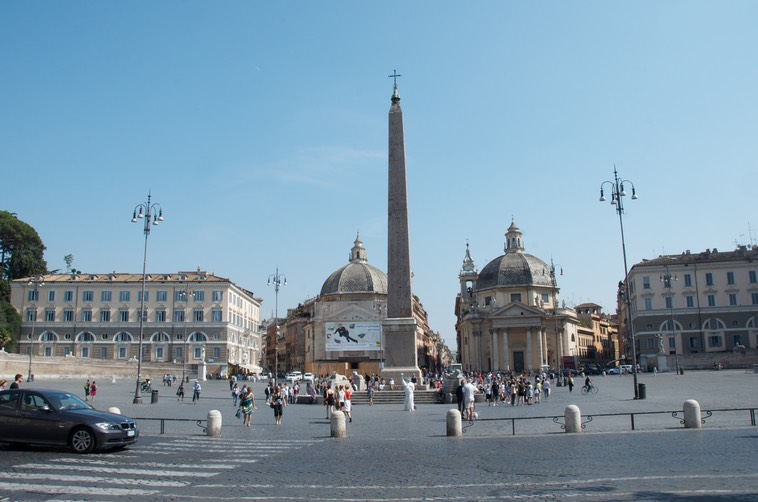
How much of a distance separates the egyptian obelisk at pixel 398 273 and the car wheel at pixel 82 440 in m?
17.2

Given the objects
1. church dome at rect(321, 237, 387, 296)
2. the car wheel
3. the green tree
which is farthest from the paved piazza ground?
church dome at rect(321, 237, 387, 296)

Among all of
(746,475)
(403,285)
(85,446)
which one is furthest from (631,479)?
(403,285)

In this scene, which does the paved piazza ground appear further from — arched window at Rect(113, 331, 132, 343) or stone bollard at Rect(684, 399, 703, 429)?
arched window at Rect(113, 331, 132, 343)

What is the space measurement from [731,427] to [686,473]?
687 centimetres

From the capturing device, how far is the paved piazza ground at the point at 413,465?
832 cm

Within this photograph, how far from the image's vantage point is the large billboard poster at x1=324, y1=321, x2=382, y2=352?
58.7m

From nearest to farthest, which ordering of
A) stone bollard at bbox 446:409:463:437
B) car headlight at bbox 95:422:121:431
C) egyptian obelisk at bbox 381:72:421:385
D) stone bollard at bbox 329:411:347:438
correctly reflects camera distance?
1. car headlight at bbox 95:422:121:431
2. stone bollard at bbox 446:409:463:437
3. stone bollard at bbox 329:411:347:438
4. egyptian obelisk at bbox 381:72:421:385

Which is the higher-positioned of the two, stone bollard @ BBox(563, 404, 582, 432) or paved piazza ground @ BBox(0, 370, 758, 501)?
stone bollard @ BBox(563, 404, 582, 432)

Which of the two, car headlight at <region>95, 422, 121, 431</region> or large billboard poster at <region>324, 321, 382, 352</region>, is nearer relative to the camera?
car headlight at <region>95, 422, 121, 431</region>

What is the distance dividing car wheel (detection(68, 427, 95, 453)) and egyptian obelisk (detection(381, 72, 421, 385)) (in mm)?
17179

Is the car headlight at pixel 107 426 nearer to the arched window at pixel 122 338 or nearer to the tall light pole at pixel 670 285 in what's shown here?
the arched window at pixel 122 338

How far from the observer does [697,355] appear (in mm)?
61031

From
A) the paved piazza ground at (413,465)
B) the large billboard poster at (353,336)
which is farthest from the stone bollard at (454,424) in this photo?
the large billboard poster at (353,336)

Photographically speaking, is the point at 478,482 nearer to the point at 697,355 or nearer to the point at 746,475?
the point at 746,475
